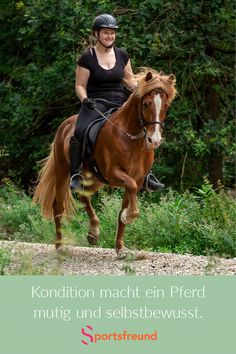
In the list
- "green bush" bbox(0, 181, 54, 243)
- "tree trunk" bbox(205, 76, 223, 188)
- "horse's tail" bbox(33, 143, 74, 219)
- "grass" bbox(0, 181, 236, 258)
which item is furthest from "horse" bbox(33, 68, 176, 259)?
"tree trunk" bbox(205, 76, 223, 188)

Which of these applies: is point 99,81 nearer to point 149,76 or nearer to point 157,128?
point 149,76

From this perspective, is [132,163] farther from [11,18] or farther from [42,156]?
[11,18]

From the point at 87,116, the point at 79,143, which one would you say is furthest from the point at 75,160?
the point at 87,116

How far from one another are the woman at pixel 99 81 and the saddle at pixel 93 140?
0.08m

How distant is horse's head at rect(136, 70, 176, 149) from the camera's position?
920 centimetres

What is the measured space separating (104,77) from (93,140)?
2.40ft

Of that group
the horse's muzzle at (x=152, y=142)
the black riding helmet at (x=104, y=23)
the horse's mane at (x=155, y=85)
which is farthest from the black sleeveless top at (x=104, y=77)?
the horse's muzzle at (x=152, y=142)

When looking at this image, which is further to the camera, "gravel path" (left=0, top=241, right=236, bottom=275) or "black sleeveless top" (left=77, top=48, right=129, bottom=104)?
"black sleeveless top" (left=77, top=48, right=129, bottom=104)

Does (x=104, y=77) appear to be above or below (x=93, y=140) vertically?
above

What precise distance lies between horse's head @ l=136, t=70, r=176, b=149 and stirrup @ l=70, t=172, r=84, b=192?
4.10 feet

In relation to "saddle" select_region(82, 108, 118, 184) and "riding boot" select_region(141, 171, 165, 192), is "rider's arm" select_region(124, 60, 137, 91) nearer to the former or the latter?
"saddle" select_region(82, 108, 118, 184)

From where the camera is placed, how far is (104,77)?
1028 cm

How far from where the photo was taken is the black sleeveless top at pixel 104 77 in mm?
10242

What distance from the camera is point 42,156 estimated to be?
19047mm
